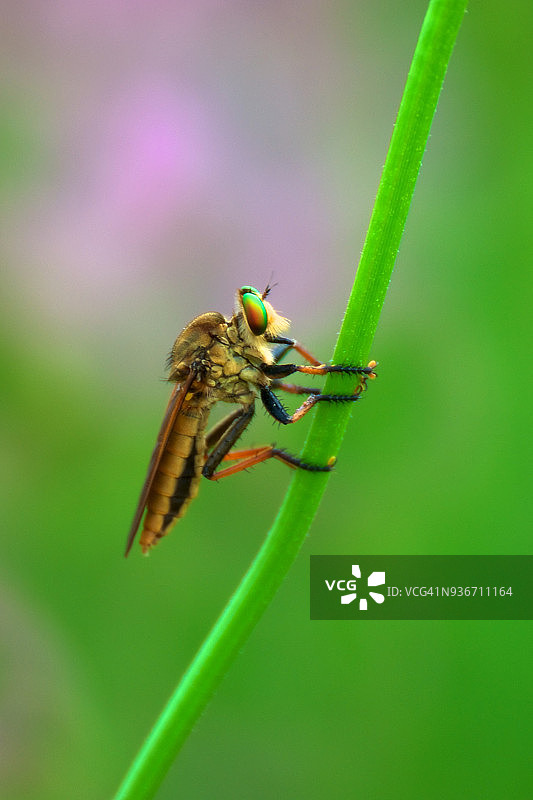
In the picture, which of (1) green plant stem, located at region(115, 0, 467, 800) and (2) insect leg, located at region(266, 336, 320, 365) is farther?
(2) insect leg, located at region(266, 336, 320, 365)

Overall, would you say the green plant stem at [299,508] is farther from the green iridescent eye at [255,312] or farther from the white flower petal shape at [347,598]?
the white flower petal shape at [347,598]

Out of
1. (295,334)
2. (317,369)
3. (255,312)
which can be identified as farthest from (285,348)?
(295,334)

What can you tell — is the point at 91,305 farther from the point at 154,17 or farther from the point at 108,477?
the point at 154,17

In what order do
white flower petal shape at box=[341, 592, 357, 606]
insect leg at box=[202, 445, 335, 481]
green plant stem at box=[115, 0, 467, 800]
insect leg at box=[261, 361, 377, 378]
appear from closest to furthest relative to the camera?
green plant stem at box=[115, 0, 467, 800], insect leg at box=[261, 361, 377, 378], insect leg at box=[202, 445, 335, 481], white flower petal shape at box=[341, 592, 357, 606]

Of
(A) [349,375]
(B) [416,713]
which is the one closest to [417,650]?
(B) [416,713]

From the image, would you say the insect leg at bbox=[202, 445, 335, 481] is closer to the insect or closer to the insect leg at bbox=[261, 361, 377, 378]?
the insect

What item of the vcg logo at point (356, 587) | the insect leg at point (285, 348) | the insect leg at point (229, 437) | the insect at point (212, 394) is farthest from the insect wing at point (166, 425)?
the vcg logo at point (356, 587)

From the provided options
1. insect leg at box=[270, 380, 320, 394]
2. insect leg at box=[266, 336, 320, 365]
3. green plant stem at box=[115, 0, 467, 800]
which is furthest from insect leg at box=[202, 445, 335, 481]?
green plant stem at box=[115, 0, 467, 800]
